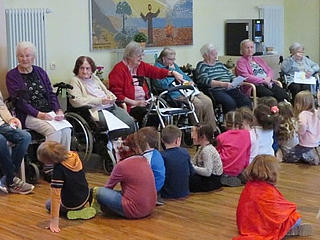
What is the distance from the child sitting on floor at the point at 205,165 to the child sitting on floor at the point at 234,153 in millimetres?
160

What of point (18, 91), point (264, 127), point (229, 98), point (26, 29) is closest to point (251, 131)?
point (264, 127)

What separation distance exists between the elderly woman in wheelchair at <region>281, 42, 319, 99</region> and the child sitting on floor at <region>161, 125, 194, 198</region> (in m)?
3.72

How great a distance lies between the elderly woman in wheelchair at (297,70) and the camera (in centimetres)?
823

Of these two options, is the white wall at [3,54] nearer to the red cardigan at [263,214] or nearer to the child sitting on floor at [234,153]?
the child sitting on floor at [234,153]

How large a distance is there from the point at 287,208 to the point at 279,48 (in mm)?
6393

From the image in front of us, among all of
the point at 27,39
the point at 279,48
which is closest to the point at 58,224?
the point at 27,39

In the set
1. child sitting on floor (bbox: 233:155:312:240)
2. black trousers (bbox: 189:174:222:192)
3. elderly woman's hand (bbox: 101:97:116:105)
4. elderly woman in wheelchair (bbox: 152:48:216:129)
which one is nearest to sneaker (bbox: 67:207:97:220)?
black trousers (bbox: 189:174:222:192)

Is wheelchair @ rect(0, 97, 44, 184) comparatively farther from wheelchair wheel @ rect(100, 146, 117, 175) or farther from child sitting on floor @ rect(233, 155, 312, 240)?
child sitting on floor @ rect(233, 155, 312, 240)

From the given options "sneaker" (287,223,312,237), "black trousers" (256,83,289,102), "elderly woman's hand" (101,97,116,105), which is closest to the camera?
"sneaker" (287,223,312,237)

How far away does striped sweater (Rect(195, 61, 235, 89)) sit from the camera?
7305mm

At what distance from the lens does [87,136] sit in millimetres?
5734

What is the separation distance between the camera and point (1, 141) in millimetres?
5094

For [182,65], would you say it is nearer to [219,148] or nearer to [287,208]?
[219,148]

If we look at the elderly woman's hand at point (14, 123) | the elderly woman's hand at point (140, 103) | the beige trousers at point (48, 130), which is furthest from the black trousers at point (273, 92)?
the elderly woman's hand at point (14, 123)
